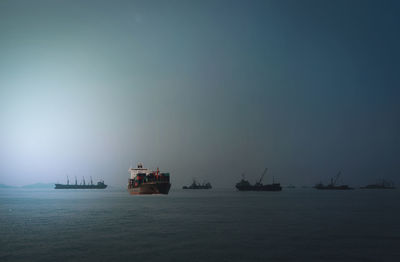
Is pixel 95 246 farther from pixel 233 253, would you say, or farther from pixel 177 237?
pixel 233 253

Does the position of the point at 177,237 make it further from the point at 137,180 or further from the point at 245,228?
the point at 137,180

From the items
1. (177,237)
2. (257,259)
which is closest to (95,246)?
(177,237)

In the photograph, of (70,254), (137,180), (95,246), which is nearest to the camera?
(70,254)

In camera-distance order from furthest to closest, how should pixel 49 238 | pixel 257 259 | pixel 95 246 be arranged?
pixel 49 238 → pixel 95 246 → pixel 257 259

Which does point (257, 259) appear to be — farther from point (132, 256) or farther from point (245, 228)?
point (245, 228)

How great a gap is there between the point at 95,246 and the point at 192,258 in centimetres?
965

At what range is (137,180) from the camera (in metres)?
154

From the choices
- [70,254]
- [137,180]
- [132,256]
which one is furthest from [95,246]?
[137,180]

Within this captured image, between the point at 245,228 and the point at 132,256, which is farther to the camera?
the point at 245,228

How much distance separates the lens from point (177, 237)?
3384 cm

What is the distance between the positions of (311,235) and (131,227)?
21.3 metres

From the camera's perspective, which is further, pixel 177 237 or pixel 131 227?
pixel 131 227

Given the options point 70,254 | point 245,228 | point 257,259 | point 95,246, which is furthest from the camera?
point 245,228

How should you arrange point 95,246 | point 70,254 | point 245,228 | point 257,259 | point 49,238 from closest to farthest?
point 257,259
point 70,254
point 95,246
point 49,238
point 245,228
